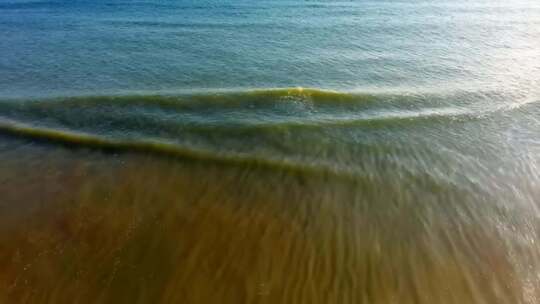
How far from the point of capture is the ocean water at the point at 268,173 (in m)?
8.09

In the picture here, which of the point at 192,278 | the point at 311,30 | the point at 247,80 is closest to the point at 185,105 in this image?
the point at 247,80

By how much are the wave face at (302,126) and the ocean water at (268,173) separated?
10 centimetres

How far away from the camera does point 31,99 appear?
17016 mm

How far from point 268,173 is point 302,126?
12.6ft

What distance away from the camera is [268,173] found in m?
11.9

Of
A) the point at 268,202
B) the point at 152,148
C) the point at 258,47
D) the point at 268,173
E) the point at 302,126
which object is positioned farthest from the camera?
the point at 258,47

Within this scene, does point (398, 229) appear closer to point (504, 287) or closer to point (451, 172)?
point (504, 287)

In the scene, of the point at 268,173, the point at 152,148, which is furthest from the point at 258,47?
the point at 268,173

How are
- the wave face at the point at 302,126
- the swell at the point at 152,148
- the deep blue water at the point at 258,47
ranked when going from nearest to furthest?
1. the swell at the point at 152,148
2. the wave face at the point at 302,126
3. the deep blue water at the point at 258,47

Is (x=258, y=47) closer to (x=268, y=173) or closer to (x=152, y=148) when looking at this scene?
(x=152, y=148)

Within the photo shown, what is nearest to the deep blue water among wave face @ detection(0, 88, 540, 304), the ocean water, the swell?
the ocean water

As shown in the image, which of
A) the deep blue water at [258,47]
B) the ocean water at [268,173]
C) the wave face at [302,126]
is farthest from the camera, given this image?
the deep blue water at [258,47]

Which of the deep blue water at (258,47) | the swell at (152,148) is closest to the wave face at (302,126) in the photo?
the swell at (152,148)

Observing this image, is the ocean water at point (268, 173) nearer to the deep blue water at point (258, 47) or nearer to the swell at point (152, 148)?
the swell at point (152, 148)
